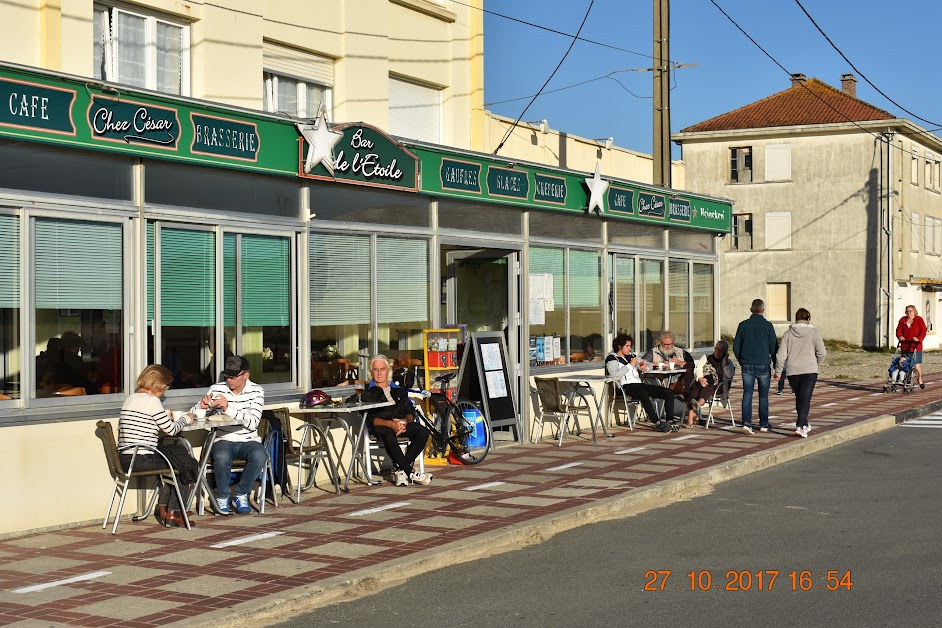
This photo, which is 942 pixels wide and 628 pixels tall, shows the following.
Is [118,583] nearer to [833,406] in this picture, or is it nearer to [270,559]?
[270,559]

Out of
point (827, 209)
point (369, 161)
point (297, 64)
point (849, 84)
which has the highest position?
point (849, 84)

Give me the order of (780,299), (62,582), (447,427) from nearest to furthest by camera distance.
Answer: (62,582), (447,427), (780,299)

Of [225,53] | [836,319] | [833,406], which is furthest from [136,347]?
[836,319]

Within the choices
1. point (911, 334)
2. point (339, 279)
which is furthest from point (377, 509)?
point (911, 334)

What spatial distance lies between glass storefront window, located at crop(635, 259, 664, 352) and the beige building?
98.4ft

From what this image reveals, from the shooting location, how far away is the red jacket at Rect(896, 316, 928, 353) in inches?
904

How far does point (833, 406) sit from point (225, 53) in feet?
41.6

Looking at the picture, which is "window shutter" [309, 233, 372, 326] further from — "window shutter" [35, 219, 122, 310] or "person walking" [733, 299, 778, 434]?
"person walking" [733, 299, 778, 434]

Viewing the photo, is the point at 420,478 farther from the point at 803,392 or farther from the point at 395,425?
the point at 803,392

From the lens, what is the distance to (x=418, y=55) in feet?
55.6

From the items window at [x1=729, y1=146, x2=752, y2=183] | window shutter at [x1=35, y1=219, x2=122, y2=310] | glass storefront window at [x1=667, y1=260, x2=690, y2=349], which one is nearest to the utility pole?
glass storefront window at [x1=667, y1=260, x2=690, y2=349]

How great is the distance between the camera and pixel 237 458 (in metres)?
10.3

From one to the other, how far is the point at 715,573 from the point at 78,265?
586cm

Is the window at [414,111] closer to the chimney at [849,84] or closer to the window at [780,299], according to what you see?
the window at [780,299]
